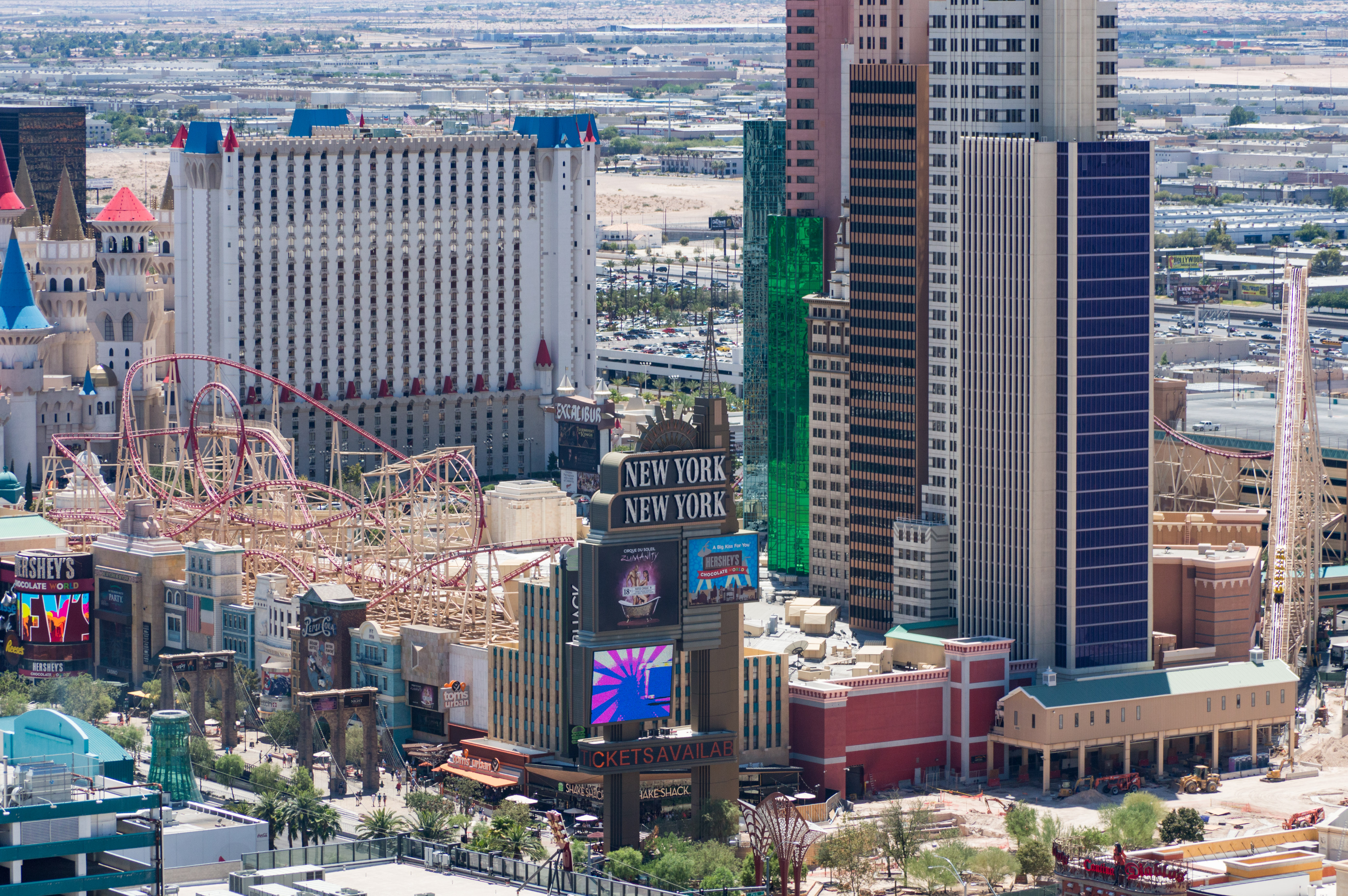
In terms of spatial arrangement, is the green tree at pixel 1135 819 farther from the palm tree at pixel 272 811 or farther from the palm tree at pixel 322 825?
the palm tree at pixel 272 811

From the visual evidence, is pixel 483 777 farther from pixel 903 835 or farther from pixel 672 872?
pixel 672 872

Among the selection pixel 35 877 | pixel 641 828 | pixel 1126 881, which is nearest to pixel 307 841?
pixel 641 828

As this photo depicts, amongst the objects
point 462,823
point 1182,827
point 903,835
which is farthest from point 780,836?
point 1182,827

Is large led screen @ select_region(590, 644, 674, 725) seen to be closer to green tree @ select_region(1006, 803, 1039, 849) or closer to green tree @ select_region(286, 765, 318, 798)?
green tree @ select_region(286, 765, 318, 798)

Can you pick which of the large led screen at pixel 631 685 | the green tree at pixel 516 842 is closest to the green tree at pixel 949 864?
the large led screen at pixel 631 685

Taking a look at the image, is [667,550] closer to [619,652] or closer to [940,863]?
[619,652]

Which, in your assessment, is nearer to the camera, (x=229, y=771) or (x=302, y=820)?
(x=302, y=820)

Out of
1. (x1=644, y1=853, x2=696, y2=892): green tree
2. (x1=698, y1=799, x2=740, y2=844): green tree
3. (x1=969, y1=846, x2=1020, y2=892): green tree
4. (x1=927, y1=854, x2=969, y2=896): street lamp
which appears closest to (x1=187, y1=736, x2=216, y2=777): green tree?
(x1=698, y1=799, x2=740, y2=844): green tree
